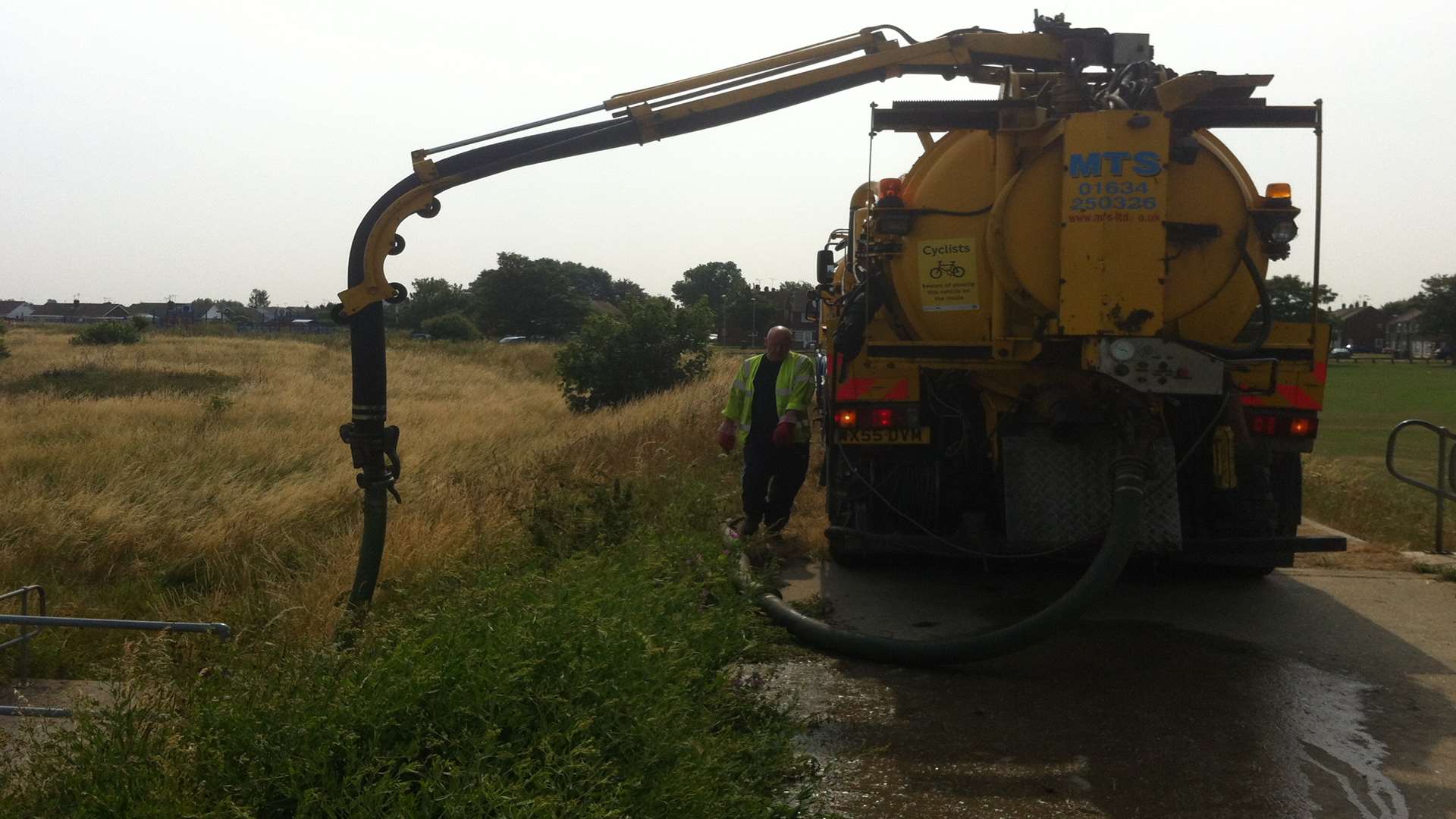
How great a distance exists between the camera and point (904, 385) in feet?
22.5

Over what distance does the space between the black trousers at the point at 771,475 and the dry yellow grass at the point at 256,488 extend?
1191 mm

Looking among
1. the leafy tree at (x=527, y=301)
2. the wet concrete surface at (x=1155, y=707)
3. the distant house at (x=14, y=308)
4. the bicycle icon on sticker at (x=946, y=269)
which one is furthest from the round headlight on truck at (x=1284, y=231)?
the distant house at (x=14, y=308)

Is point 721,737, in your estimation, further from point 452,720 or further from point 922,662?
point 922,662

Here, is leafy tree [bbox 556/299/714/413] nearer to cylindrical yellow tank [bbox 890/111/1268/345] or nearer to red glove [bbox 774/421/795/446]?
red glove [bbox 774/421/795/446]

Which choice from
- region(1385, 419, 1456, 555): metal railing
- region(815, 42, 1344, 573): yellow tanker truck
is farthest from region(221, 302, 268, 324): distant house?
region(1385, 419, 1456, 555): metal railing

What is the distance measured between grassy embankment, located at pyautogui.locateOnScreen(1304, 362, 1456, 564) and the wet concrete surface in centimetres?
229

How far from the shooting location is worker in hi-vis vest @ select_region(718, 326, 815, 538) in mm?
8094

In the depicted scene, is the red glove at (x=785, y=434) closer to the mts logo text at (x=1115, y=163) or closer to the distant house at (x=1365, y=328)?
the mts logo text at (x=1115, y=163)

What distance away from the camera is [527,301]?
8294 cm

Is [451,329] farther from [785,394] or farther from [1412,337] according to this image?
[1412,337]

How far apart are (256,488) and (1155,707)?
Result: 8669 millimetres

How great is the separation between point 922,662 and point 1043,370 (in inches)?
72.6

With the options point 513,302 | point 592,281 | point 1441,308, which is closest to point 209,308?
point 592,281

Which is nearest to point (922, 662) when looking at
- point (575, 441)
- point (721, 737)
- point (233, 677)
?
point (721, 737)
